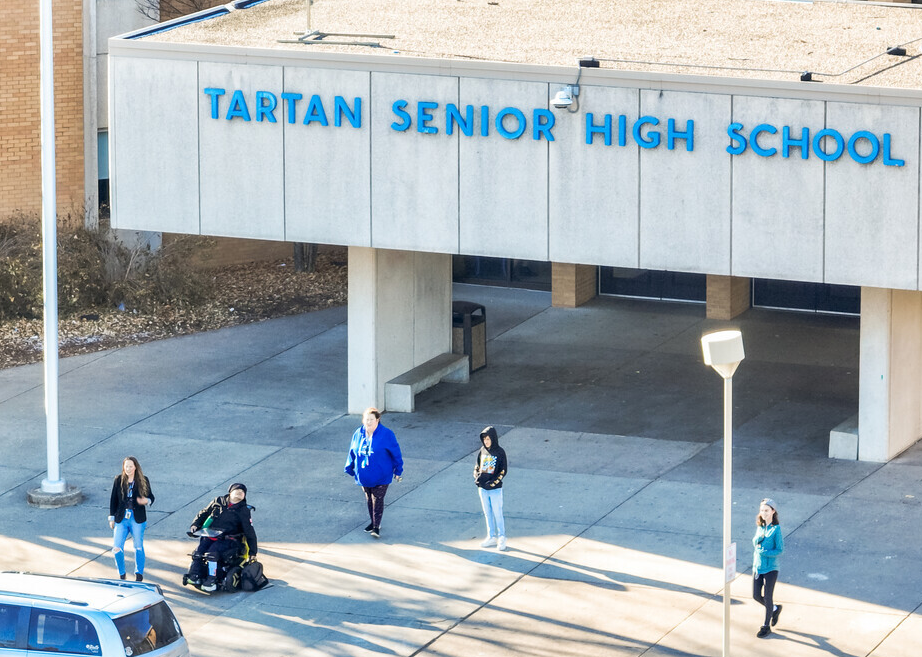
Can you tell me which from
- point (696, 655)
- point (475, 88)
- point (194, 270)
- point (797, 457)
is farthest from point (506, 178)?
point (194, 270)

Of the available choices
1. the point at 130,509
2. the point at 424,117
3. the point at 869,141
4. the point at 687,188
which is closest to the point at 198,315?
the point at 424,117

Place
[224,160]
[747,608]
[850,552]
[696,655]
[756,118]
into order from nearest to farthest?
[696,655] < [747,608] < [850,552] < [756,118] < [224,160]

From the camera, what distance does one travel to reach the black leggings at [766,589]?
13.4m

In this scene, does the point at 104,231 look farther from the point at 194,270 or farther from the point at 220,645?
the point at 220,645

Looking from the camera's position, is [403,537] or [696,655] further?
[403,537]

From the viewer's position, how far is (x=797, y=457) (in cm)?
1830

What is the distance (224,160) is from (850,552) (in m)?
8.92

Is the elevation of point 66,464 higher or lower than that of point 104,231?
lower

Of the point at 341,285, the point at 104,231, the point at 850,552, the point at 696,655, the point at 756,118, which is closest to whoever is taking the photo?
the point at 696,655

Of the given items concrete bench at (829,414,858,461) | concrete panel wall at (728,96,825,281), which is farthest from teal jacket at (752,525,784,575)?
concrete bench at (829,414,858,461)

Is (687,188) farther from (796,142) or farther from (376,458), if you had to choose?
(376,458)

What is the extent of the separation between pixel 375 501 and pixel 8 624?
501cm

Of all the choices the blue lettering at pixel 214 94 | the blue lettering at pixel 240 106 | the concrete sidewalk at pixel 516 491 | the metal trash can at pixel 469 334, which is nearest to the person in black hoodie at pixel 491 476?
the concrete sidewalk at pixel 516 491

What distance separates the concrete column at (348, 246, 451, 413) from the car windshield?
8.72 m
